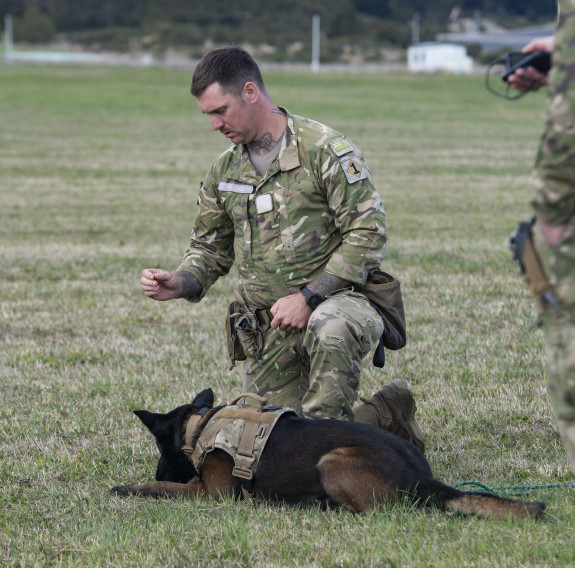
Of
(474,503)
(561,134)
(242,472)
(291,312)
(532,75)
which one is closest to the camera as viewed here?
(561,134)

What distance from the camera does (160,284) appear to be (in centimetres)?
480

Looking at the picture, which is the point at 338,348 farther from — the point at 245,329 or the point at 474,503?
the point at 474,503

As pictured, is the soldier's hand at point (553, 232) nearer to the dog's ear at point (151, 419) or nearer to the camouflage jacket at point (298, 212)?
the camouflage jacket at point (298, 212)

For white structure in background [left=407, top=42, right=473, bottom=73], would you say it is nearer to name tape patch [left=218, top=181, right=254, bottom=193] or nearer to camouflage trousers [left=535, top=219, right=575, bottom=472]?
name tape patch [left=218, top=181, right=254, bottom=193]

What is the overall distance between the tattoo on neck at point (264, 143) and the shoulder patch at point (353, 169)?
0.44 metres

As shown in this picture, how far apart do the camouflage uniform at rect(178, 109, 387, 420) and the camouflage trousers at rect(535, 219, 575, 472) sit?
5.76ft

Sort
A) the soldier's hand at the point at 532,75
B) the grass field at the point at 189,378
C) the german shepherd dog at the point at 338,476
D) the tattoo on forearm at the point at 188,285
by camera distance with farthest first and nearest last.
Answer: the tattoo on forearm at the point at 188,285, the german shepherd dog at the point at 338,476, the grass field at the point at 189,378, the soldier's hand at the point at 532,75

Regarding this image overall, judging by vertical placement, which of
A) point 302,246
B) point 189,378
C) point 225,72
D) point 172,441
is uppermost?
point 225,72

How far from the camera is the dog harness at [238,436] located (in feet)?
12.9

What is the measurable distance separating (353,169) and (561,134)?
2194mm

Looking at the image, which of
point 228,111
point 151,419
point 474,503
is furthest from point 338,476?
point 228,111

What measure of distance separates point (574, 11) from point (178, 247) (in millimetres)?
8907

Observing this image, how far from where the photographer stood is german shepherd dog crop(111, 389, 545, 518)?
12.0 feet

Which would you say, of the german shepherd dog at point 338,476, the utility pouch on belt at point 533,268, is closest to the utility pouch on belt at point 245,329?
the german shepherd dog at point 338,476
